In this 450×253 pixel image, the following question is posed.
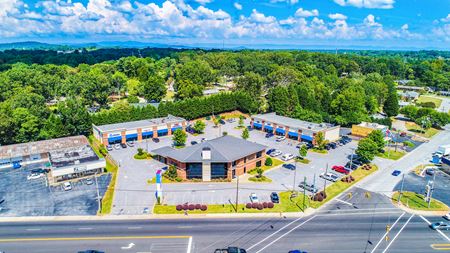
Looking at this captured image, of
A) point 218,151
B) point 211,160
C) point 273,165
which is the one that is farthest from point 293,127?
point 211,160

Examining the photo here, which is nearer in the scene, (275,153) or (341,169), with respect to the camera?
(341,169)

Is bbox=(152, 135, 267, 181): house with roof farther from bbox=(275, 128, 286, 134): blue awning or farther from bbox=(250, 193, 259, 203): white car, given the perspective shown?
bbox=(275, 128, 286, 134): blue awning

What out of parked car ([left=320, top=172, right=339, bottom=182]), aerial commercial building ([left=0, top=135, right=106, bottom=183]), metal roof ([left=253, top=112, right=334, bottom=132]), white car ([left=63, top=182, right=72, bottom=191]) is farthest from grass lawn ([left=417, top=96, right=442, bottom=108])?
white car ([left=63, top=182, right=72, bottom=191])

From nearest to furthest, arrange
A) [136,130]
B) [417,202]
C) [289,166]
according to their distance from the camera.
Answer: [417,202] < [289,166] < [136,130]

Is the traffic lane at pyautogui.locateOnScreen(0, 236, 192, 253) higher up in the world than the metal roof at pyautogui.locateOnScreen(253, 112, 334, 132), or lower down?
lower down

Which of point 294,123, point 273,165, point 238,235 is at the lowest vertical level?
point 238,235

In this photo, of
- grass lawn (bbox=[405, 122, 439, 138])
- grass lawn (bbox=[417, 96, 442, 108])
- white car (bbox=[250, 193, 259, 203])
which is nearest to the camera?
white car (bbox=[250, 193, 259, 203])

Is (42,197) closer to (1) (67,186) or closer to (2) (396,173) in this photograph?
(1) (67,186)
